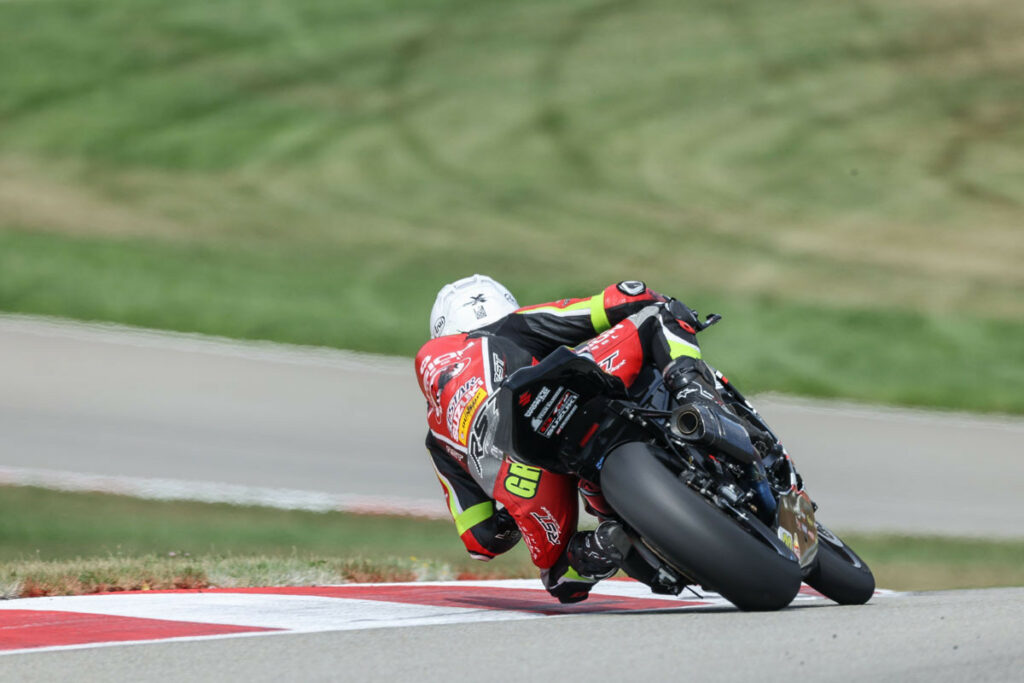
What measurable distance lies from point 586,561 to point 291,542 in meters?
3.80

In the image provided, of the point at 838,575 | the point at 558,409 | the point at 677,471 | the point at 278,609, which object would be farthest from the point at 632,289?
the point at 278,609

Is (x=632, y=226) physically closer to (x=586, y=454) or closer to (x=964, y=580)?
(x=964, y=580)

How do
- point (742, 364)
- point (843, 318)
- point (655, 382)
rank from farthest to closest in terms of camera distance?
point (843, 318) < point (742, 364) < point (655, 382)

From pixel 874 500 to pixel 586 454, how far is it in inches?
212

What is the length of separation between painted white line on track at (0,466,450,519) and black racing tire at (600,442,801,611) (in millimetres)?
4660

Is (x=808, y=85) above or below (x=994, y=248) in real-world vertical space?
above

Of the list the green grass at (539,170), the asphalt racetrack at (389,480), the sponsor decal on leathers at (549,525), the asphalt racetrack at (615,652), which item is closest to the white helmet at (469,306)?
the sponsor decal on leathers at (549,525)

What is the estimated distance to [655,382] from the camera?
461cm

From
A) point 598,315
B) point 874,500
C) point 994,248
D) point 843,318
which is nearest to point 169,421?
point 874,500

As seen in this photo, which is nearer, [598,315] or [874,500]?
[598,315]

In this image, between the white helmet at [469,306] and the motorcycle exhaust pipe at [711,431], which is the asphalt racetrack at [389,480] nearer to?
the motorcycle exhaust pipe at [711,431]

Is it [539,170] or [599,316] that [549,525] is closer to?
[599,316]

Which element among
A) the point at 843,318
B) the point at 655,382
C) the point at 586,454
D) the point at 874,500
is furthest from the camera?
the point at 843,318

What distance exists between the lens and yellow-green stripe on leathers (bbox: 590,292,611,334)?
477 cm
